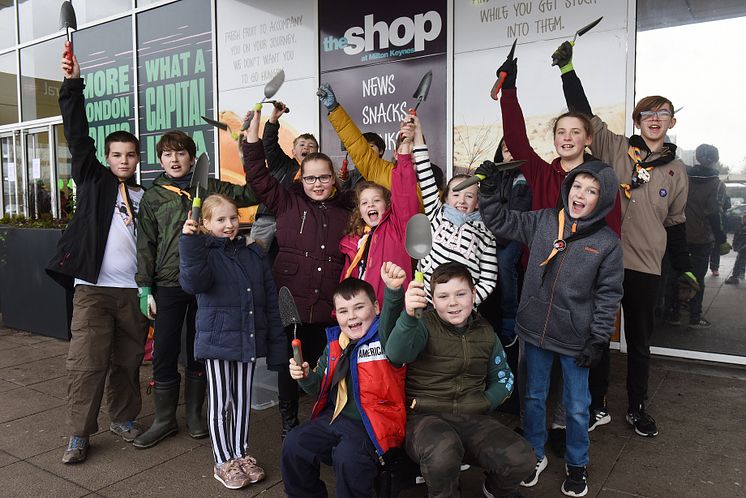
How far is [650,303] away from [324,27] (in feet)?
16.2

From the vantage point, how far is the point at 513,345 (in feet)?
12.1

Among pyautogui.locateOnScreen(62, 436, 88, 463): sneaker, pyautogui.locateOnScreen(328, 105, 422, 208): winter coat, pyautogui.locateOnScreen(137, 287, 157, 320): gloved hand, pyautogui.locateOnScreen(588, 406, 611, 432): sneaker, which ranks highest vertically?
pyautogui.locateOnScreen(328, 105, 422, 208): winter coat

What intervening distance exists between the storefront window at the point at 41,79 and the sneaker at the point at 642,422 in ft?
33.1

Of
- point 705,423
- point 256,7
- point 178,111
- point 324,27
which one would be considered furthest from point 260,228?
point 178,111

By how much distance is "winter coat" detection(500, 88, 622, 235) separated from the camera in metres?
3.25

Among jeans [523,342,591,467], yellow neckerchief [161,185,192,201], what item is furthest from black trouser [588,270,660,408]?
yellow neckerchief [161,185,192,201]

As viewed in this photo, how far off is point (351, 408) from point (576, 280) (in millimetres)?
1205

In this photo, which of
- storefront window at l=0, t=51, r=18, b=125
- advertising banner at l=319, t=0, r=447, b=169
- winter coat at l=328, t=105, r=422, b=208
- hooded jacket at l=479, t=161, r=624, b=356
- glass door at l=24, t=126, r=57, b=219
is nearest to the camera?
hooded jacket at l=479, t=161, r=624, b=356

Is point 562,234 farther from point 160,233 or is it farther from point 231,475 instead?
point 160,233

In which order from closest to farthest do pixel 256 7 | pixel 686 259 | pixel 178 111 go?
pixel 686 259 < pixel 256 7 < pixel 178 111

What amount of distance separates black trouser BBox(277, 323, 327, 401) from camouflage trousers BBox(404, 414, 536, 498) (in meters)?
0.92

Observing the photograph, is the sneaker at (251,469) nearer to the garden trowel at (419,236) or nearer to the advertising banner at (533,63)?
the garden trowel at (419,236)

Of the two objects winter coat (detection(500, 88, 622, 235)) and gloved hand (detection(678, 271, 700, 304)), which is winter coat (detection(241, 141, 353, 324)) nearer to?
winter coat (detection(500, 88, 622, 235))

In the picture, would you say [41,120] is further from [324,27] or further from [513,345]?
[513,345]
